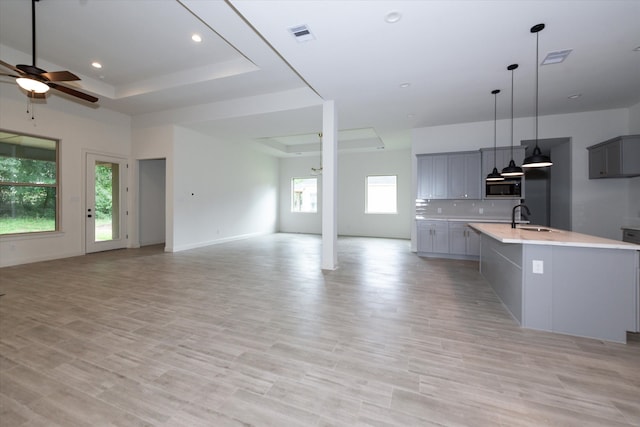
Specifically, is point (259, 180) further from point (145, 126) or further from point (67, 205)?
point (67, 205)

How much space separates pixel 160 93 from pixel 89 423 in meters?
5.86

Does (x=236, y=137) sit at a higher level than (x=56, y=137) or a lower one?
higher

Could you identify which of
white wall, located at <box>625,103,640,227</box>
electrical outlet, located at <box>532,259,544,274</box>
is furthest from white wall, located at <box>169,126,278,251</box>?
white wall, located at <box>625,103,640,227</box>

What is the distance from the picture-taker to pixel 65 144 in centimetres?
594

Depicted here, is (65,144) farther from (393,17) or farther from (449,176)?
(449,176)

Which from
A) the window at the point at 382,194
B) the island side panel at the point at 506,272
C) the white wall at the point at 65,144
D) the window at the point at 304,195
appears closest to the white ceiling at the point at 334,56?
the white wall at the point at 65,144

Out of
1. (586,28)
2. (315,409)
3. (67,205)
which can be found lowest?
(315,409)

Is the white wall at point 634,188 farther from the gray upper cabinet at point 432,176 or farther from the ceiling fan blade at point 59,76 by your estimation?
the ceiling fan blade at point 59,76

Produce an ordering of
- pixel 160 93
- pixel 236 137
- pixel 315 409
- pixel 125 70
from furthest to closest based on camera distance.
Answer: pixel 236 137 < pixel 160 93 < pixel 125 70 < pixel 315 409

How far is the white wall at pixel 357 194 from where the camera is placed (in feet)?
31.3

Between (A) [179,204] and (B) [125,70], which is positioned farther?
(A) [179,204]

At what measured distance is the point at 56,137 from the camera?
578 cm

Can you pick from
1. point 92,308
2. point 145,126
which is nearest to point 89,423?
point 92,308

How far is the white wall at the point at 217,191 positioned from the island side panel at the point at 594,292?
736 centimetres
